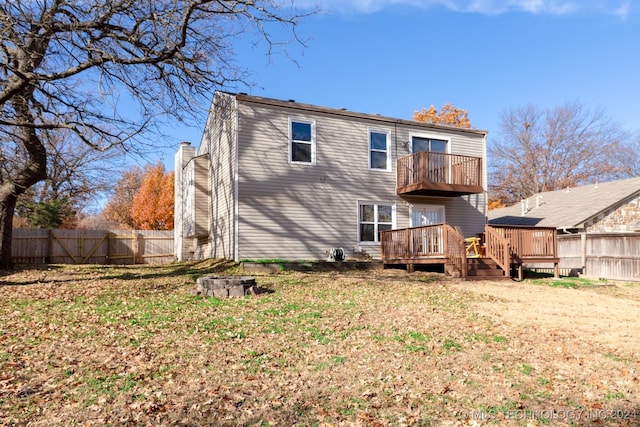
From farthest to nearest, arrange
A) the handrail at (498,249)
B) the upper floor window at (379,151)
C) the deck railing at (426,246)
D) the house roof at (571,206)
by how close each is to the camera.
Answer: the house roof at (571,206)
the upper floor window at (379,151)
the handrail at (498,249)
the deck railing at (426,246)

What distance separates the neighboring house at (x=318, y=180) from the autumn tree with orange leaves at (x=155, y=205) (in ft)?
58.4

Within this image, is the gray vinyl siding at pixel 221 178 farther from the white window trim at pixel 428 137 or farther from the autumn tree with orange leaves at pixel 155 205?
the autumn tree with orange leaves at pixel 155 205

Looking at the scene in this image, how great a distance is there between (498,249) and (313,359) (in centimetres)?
961

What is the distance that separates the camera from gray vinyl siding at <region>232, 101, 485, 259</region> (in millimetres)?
15305

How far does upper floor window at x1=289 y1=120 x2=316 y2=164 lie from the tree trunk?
8.66 metres

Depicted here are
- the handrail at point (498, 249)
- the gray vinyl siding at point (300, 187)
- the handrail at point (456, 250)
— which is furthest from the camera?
the gray vinyl siding at point (300, 187)

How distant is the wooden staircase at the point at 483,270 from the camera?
1319cm

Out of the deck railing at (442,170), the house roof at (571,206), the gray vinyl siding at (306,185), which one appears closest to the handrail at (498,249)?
the deck railing at (442,170)

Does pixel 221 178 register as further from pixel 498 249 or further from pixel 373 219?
pixel 498 249

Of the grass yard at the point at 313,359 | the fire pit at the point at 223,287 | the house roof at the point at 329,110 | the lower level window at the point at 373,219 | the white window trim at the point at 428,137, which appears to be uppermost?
the house roof at the point at 329,110

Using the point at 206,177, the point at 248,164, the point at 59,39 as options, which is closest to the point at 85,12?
the point at 59,39

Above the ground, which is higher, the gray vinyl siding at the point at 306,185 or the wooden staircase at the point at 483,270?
the gray vinyl siding at the point at 306,185

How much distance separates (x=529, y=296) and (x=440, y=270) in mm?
4705

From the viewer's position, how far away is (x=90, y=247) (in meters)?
23.1
